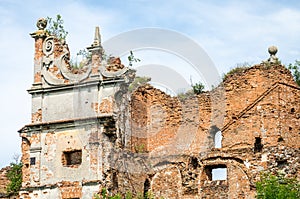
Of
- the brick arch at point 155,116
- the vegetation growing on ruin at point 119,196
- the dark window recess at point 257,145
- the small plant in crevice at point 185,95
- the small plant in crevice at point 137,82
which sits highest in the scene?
the small plant in crevice at point 137,82

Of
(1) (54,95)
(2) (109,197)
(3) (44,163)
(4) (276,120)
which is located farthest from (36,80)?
(4) (276,120)

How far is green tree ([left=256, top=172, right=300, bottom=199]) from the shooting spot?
67.0 feet

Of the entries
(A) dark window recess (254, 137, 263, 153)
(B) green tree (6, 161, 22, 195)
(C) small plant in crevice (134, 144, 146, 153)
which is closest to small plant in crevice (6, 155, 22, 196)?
(B) green tree (6, 161, 22, 195)

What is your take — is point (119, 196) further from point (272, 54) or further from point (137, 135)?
point (272, 54)

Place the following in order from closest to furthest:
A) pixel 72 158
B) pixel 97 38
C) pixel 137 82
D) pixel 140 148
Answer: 1. pixel 72 158
2. pixel 97 38
3. pixel 140 148
4. pixel 137 82

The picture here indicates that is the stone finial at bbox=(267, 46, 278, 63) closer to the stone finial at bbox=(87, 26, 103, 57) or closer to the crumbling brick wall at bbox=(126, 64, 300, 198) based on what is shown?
the crumbling brick wall at bbox=(126, 64, 300, 198)

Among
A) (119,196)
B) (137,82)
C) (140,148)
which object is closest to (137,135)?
(140,148)

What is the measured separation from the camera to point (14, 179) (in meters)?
25.9

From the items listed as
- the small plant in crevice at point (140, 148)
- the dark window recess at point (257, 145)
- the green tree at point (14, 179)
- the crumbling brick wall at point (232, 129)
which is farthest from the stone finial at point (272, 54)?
the green tree at point (14, 179)

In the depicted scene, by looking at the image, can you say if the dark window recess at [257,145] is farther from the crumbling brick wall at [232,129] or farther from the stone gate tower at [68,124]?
the stone gate tower at [68,124]

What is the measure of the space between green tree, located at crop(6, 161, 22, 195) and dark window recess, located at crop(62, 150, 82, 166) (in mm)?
2932

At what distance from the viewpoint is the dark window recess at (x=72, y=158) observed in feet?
74.5

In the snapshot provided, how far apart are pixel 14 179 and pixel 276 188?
9291 millimetres

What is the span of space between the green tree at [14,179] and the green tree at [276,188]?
26.7 feet
